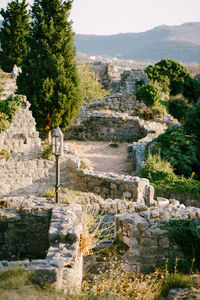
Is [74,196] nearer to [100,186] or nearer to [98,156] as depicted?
[100,186]

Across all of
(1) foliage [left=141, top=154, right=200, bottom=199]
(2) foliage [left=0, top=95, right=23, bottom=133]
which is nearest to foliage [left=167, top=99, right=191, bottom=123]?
(1) foliage [left=141, top=154, right=200, bottom=199]

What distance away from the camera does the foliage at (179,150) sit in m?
11.4

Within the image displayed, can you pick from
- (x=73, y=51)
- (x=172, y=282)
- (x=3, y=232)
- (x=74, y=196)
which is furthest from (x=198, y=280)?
(x=73, y=51)

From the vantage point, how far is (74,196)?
23.6 ft

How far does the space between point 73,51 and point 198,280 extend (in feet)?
36.3

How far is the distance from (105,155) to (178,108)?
1038 centimetres

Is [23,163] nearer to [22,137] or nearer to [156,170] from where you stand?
[22,137]

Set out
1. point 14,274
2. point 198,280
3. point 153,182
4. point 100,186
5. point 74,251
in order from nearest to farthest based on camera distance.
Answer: point 14,274, point 198,280, point 74,251, point 100,186, point 153,182

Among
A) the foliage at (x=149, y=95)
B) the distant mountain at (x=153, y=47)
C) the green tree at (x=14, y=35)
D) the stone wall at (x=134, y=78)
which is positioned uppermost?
the distant mountain at (x=153, y=47)

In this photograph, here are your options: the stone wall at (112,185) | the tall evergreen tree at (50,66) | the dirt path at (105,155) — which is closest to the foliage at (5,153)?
the stone wall at (112,185)

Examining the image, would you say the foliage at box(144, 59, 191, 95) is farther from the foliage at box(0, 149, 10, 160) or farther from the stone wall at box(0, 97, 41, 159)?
the foliage at box(0, 149, 10, 160)

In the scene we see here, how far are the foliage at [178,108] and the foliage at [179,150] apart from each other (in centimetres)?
949

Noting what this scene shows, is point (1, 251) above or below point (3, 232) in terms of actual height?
below

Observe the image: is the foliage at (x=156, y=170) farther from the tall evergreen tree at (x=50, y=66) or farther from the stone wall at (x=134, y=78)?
the stone wall at (x=134, y=78)
